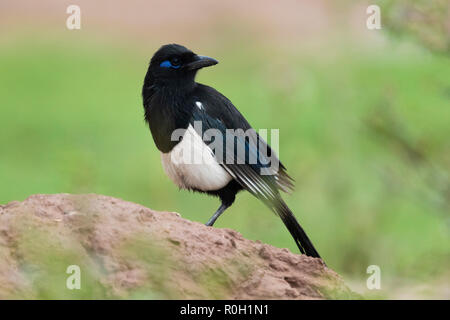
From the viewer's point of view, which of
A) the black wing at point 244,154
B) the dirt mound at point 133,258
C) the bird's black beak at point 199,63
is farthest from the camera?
the bird's black beak at point 199,63

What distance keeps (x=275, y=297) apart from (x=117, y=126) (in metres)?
11.0

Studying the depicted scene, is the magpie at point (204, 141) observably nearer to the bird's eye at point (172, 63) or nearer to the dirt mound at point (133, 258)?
the bird's eye at point (172, 63)

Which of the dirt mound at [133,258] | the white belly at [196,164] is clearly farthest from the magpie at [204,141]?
the dirt mound at [133,258]

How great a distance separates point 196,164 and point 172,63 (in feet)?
2.09

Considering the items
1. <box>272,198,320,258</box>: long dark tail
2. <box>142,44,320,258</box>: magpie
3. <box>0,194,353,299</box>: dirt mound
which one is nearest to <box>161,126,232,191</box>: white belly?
<box>142,44,320,258</box>: magpie

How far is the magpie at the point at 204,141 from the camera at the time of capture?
4984 mm

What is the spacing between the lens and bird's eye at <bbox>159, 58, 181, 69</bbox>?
5262 millimetres

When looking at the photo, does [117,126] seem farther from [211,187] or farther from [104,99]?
[211,187]

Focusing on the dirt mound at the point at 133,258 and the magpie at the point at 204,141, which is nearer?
the dirt mound at the point at 133,258

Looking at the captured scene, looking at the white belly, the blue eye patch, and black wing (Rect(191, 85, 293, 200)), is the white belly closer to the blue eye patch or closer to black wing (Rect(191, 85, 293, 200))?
black wing (Rect(191, 85, 293, 200))

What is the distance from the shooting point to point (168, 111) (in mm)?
5109

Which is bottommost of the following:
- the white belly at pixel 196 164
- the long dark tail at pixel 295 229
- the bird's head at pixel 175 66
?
the long dark tail at pixel 295 229

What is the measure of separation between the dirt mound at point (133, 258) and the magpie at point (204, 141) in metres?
0.75

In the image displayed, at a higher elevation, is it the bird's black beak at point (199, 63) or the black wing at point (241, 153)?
the bird's black beak at point (199, 63)
